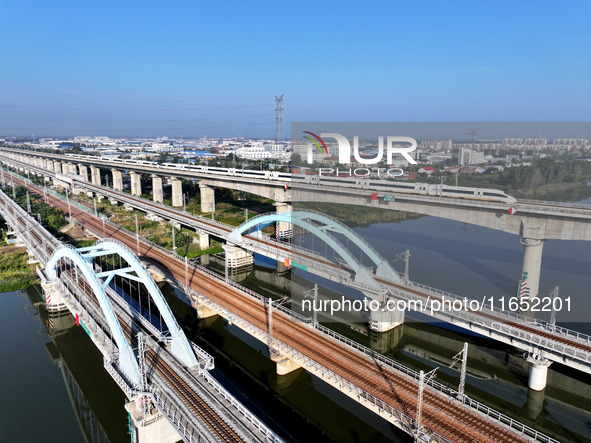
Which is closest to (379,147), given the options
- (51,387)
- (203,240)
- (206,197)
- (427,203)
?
(427,203)

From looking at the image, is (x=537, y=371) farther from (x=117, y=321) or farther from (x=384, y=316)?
(x=117, y=321)

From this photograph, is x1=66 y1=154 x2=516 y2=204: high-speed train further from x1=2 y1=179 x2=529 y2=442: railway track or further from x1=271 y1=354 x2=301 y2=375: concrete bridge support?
x1=271 y1=354 x2=301 y2=375: concrete bridge support

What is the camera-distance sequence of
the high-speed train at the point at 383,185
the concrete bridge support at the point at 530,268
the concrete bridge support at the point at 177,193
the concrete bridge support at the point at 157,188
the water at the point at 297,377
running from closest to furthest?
the water at the point at 297,377, the concrete bridge support at the point at 530,268, the high-speed train at the point at 383,185, the concrete bridge support at the point at 177,193, the concrete bridge support at the point at 157,188

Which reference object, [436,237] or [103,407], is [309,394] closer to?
[103,407]

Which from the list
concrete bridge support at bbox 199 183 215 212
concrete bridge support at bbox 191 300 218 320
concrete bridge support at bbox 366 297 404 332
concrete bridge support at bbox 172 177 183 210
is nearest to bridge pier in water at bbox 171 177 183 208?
concrete bridge support at bbox 172 177 183 210

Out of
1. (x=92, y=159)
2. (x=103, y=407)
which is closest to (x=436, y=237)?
(x=103, y=407)

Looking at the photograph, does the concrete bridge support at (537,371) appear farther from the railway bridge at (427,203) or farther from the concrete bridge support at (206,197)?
the concrete bridge support at (206,197)

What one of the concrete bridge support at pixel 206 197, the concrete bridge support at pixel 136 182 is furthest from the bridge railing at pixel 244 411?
the concrete bridge support at pixel 136 182
